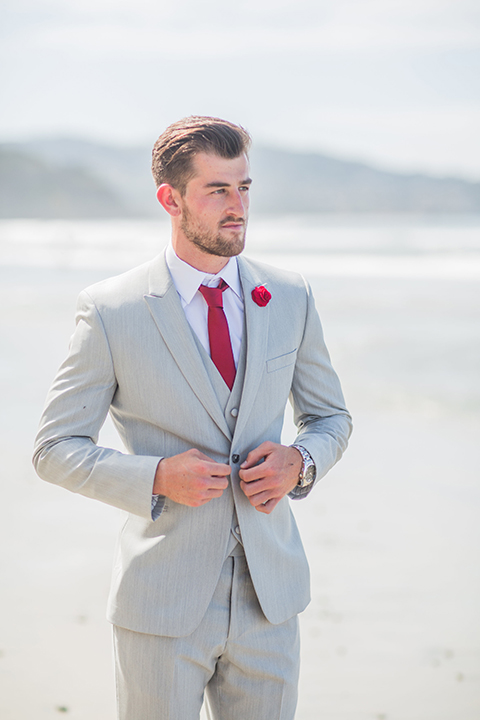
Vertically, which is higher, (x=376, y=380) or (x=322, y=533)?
(x=376, y=380)

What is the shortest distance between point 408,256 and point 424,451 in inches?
495

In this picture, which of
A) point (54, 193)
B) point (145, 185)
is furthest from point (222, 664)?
point (145, 185)

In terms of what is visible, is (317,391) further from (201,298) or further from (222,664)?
(222,664)

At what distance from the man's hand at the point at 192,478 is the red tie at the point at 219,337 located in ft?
0.66

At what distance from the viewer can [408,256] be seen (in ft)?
55.6

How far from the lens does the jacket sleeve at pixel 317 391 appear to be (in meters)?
1.60

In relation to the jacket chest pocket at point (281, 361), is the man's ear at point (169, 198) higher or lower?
higher

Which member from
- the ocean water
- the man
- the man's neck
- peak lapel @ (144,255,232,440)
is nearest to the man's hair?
the man

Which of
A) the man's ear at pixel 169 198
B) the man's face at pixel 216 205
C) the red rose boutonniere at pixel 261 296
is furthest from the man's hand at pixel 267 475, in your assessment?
the man's ear at pixel 169 198

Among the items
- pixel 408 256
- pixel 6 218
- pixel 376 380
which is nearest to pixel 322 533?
pixel 376 380

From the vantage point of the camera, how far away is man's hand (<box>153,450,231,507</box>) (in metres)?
1.32

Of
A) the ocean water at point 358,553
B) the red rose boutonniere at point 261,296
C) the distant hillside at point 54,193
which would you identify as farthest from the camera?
the distant hillside at point 54,193

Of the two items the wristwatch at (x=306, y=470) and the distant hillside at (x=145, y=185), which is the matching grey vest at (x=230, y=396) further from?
the distant hillside at (x=145, y=185)

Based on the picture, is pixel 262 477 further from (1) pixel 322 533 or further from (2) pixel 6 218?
(2) pixel 6 218
